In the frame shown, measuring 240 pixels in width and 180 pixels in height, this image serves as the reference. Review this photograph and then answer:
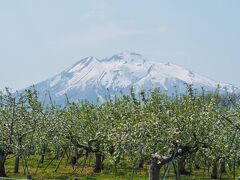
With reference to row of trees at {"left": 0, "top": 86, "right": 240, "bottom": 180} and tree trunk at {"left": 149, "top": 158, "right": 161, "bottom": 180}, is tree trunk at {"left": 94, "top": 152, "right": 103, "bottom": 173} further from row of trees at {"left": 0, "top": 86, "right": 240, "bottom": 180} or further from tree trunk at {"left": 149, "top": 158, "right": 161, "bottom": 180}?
tree trunk at {"left": 149, "top": 158, "right": 161, "bottom": 180}

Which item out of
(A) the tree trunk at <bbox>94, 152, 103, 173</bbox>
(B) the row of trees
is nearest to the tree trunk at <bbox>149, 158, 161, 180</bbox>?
(B) the row of trees

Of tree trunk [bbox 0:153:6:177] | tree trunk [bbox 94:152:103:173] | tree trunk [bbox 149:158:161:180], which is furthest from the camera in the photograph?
tree trunk [bbox 94:152:103:173]

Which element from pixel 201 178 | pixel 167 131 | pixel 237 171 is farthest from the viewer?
pixel 237 171

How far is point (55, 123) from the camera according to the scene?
142 ft

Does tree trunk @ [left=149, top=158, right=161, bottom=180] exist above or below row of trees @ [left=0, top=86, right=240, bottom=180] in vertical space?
below

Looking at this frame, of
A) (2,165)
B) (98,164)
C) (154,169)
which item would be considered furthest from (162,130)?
(98,164)

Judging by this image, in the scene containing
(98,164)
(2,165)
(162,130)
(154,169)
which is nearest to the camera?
(162,130)

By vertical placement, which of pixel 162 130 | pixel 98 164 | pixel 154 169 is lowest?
pixel 154 169

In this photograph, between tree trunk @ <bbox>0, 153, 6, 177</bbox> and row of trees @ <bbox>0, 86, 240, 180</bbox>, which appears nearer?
row of trees @ <bbox>0, 86, 240, 180</bbox>

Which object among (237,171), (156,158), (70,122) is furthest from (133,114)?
(237,171)

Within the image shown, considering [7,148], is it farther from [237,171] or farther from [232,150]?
[237,171]

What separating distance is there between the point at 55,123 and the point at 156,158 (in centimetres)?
1493

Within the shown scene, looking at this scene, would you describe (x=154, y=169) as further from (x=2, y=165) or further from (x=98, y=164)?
(x=98, y=164)

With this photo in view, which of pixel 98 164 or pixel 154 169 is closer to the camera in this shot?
pixel 154 169
